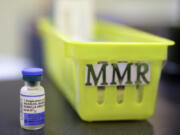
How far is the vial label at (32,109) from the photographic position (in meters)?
0.64

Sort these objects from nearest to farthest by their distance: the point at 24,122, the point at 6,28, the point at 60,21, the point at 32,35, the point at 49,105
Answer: the point at 24,122, the point at 49,105, the point at 60,21, the point at 32,35, the point at 6,28

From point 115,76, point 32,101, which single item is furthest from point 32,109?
point 115,76

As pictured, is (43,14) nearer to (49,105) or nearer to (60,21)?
(60,21)

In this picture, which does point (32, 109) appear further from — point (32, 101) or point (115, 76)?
point (115, 76)

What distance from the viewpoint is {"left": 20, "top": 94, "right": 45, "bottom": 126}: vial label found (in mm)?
642

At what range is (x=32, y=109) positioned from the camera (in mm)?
643

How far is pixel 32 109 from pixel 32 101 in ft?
0.05

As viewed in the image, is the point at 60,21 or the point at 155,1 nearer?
the point at 60,21

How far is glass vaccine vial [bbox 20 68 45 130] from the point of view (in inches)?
25.3

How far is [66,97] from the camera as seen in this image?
933mm

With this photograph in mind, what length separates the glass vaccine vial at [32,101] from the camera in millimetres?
643

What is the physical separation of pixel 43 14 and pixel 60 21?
2.19 ft

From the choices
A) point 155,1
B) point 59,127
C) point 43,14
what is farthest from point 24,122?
point 155,1

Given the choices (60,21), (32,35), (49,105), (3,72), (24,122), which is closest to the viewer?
(24,122)
